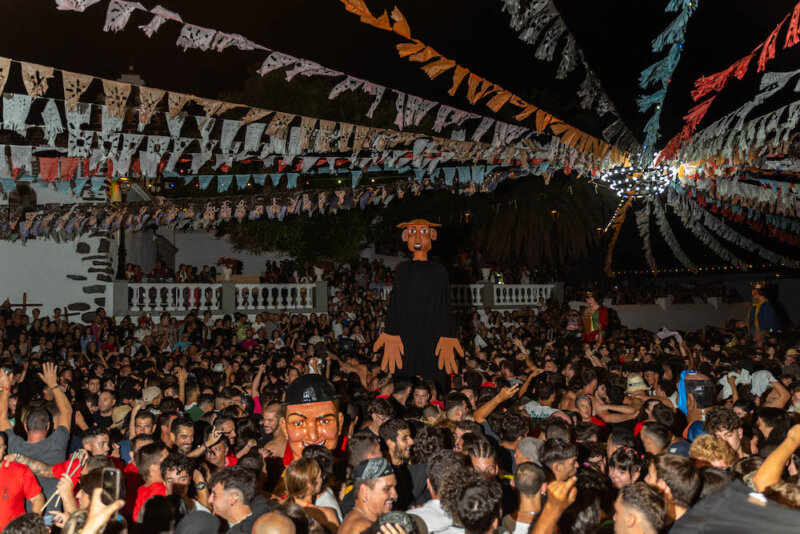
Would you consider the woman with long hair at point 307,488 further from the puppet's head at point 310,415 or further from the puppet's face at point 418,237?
the puppet's face at point 418,237

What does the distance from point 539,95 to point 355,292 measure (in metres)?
10.8

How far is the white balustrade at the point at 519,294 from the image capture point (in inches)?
1011

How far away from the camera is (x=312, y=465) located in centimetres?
479

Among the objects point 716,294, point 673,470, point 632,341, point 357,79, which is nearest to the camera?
point 673,470

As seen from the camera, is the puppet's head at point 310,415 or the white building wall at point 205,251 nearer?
the puppet's head at point 310,415

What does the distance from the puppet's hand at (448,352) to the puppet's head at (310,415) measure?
4.31 m

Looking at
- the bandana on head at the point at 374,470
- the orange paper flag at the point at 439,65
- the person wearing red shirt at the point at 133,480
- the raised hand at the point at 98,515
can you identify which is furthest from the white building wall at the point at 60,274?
the raised hand at the point at 98,515

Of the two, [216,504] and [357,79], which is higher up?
[357,79]

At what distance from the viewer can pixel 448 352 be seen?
1096 centimetres

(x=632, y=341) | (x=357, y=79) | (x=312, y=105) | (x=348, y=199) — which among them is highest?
(x=312, y=105)

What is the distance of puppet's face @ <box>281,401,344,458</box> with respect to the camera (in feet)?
21.7

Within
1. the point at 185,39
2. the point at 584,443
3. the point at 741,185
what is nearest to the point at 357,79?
the point at 185,39

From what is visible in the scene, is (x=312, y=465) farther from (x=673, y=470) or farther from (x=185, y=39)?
(x=185, y=39)

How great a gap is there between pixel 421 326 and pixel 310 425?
476 cm
